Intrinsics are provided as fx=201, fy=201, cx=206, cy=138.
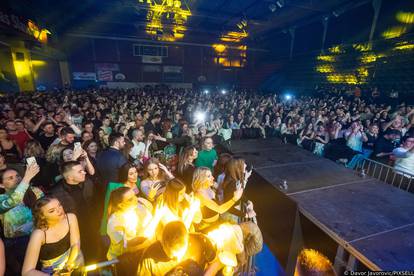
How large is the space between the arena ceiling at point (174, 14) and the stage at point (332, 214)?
11890mm

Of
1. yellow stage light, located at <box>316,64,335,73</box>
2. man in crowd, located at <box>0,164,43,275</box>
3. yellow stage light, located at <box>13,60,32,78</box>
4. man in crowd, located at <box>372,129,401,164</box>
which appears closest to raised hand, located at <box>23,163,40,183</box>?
man in crowd, located at <box>0,164,43,275</box>

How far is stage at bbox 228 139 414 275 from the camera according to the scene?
7.83 feet

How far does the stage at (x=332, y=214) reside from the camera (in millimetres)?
2387

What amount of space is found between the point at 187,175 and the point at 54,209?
7.81 ft

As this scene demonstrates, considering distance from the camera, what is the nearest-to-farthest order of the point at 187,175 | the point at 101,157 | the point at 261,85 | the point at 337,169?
the point at 101,157 → the point at 187,175 → the point at 337,169 → the point at 261,85

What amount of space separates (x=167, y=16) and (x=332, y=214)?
51.4 ft

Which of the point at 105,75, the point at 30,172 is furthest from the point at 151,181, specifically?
the point at 105,75

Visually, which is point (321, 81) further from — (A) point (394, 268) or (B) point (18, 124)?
(B) point (18, 124)

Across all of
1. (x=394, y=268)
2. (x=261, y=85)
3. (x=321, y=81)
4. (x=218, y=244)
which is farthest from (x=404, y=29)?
(x=218, y=244)

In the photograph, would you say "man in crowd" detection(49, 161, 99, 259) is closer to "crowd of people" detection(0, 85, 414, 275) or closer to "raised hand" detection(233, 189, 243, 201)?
"crowd of people" detection(0, 85, 414, 275)

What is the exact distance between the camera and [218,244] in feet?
6.35

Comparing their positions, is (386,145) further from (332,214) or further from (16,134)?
(16,134)

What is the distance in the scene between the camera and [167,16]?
46.8 ft

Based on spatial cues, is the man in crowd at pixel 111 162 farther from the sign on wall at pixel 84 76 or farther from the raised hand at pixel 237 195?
the sign on wall at pixel 84 76
